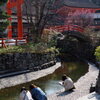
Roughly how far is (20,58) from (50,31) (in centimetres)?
729

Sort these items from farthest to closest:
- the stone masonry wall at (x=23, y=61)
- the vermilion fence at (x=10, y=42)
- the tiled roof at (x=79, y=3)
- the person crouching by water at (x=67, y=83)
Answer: the tiled roof at (x=79, y=3) < the vermilion fence at (x=10, y=42) < the stone masonry wall at (x=23, y=61) < the person crouching by water at (x=67, y=83)

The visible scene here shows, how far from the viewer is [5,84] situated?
15258 millimetres

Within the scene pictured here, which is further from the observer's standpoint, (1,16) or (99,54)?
(1,16)

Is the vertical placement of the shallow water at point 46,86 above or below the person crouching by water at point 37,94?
below

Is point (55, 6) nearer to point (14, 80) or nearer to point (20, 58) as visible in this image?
point (20, 58)

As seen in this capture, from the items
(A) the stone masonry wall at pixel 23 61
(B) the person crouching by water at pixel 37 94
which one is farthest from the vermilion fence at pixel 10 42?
(B) the person crouching by water at pixel 37 94

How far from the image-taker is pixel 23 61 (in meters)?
18.9

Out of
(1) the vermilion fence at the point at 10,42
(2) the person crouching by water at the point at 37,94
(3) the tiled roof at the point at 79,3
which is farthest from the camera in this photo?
(3) the tiled roof at the point at 79,3

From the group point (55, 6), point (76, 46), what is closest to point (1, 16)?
point (55, 6)

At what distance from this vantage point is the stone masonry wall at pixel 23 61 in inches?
691

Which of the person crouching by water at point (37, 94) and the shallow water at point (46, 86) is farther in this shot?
the shallow water at point (46, 86)

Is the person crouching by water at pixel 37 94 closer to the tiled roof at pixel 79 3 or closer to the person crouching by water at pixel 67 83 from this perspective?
the person crouching by water at pixel 67 83

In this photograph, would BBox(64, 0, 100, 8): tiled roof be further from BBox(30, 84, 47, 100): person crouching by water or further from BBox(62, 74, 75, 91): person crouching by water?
BBox(30, 84, 47, 100): person crouching by water

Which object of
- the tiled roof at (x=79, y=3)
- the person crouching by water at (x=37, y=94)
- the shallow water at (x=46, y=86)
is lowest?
the shallow water at (x=46, y=86)
